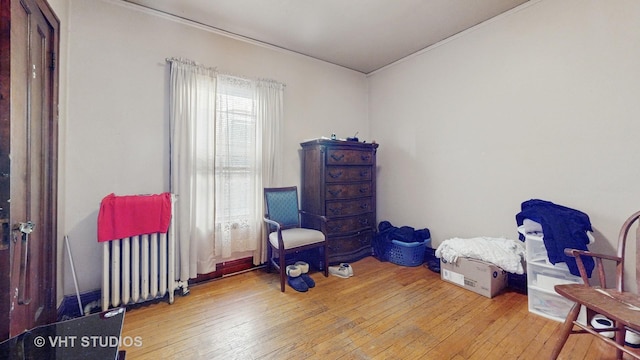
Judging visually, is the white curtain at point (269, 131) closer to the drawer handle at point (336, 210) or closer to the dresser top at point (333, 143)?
the dresser top at point (333, 143)

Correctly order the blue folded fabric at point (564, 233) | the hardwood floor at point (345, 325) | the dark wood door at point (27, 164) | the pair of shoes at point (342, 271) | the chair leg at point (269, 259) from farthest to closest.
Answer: the chair leg at point (269, 259) → the pair of shoes at point (342, 271) → the blue folded fabric at point (564, 233) → the hardwood floor at point (345, 325) → the dark wood door at point (27, 164)

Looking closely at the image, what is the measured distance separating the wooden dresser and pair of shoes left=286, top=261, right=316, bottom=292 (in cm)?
45

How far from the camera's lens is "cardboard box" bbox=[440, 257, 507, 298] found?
2197 millimetres

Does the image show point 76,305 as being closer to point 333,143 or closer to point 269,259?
point 269,259

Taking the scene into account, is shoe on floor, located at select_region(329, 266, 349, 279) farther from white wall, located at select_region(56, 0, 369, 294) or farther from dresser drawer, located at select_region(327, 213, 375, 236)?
white wall, located at select_region(56, 0, 369, 294)

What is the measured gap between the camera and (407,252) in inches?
116

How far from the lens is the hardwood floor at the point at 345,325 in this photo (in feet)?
5.02

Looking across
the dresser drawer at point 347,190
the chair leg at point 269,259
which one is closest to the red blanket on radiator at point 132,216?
the chair leg at point 269,259

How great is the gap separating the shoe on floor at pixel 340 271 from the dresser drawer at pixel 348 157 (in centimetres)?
118

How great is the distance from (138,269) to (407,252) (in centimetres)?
269

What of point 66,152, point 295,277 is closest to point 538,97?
point 295,277

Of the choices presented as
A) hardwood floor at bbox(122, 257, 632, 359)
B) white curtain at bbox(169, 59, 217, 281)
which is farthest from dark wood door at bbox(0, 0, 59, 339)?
white curtain at bbox(169, 59, 217, 281)

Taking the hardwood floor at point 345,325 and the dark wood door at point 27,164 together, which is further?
the hardwood floor at point 345,325

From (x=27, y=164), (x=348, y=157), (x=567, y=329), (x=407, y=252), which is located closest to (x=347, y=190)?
(x=348, y=157)
